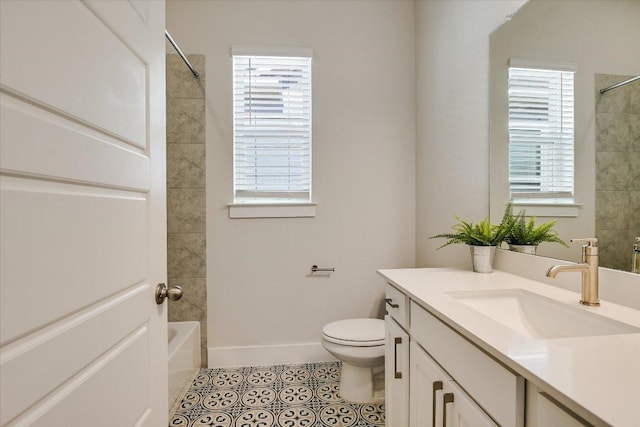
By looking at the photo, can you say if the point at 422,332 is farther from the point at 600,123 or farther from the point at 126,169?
the point at 126,169

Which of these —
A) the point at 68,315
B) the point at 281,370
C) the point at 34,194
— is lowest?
the point at 281,370

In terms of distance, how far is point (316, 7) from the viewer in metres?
2.31

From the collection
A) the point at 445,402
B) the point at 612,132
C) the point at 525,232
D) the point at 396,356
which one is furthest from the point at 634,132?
the point at 396,356

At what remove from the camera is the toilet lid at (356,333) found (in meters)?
1.79

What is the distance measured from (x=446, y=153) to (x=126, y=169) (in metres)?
1.76

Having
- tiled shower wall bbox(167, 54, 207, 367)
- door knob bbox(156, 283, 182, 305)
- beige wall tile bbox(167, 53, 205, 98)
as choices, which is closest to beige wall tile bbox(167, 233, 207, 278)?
tiled shower wall bbox(167, 54, 207, 367)

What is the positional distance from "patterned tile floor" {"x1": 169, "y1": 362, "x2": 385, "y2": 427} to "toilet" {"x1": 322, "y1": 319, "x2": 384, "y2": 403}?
7 centimetres

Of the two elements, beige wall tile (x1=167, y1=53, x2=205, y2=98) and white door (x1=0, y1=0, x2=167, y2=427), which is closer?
white door (x1=0, y1=0, x2=167, y2=427)

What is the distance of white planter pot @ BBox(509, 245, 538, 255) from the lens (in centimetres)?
132

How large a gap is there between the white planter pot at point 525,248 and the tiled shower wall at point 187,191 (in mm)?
1925

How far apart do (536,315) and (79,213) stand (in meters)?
1.32

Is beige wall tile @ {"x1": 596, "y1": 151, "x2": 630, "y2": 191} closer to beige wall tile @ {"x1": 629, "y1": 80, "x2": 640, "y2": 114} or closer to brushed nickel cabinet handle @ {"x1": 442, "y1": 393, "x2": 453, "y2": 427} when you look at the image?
beige wall tile @ {"x1": 629, "y1": 80, "x2": 640, "y2": 114}

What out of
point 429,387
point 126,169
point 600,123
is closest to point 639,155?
point 600,123

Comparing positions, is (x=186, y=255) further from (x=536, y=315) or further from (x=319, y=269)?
(x=536, y=315)
